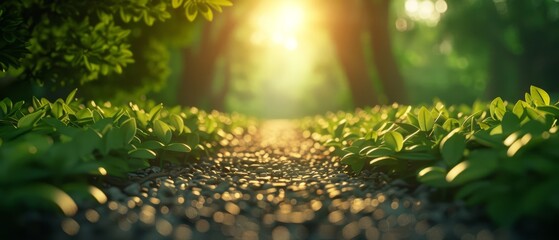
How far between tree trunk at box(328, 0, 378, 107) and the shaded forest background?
31 mm

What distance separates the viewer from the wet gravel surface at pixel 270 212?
2.41m

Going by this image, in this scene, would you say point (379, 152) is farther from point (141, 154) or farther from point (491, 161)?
point (141, 154)

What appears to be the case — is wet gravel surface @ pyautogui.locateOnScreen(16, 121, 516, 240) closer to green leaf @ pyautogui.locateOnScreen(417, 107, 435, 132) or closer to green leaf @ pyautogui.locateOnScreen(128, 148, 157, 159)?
green leaf @ pyautogui.locateOnScreen(128, 148, 157, 159)

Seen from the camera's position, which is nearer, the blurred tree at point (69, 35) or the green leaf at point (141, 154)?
the green leaf at point (141, 154)

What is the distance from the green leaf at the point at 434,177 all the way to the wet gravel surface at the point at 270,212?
0.10 m

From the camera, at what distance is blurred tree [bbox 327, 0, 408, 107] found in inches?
521

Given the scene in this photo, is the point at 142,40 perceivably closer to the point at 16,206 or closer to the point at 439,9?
the point at 16,206

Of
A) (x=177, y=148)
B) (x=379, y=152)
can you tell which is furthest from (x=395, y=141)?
(x=177, y=148)

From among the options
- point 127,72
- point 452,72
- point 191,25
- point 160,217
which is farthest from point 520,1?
point 160,217

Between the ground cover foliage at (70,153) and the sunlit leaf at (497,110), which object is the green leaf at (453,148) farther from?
the ground cover foliage at (70,153)

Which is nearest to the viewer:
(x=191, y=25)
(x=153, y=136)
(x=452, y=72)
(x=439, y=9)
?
(x=153, y=136)

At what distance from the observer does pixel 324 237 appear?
2447 mm

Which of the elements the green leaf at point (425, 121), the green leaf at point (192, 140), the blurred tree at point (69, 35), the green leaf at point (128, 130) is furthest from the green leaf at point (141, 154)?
the green leaf at point (425, 121)

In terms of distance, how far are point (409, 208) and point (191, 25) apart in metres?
7.74
